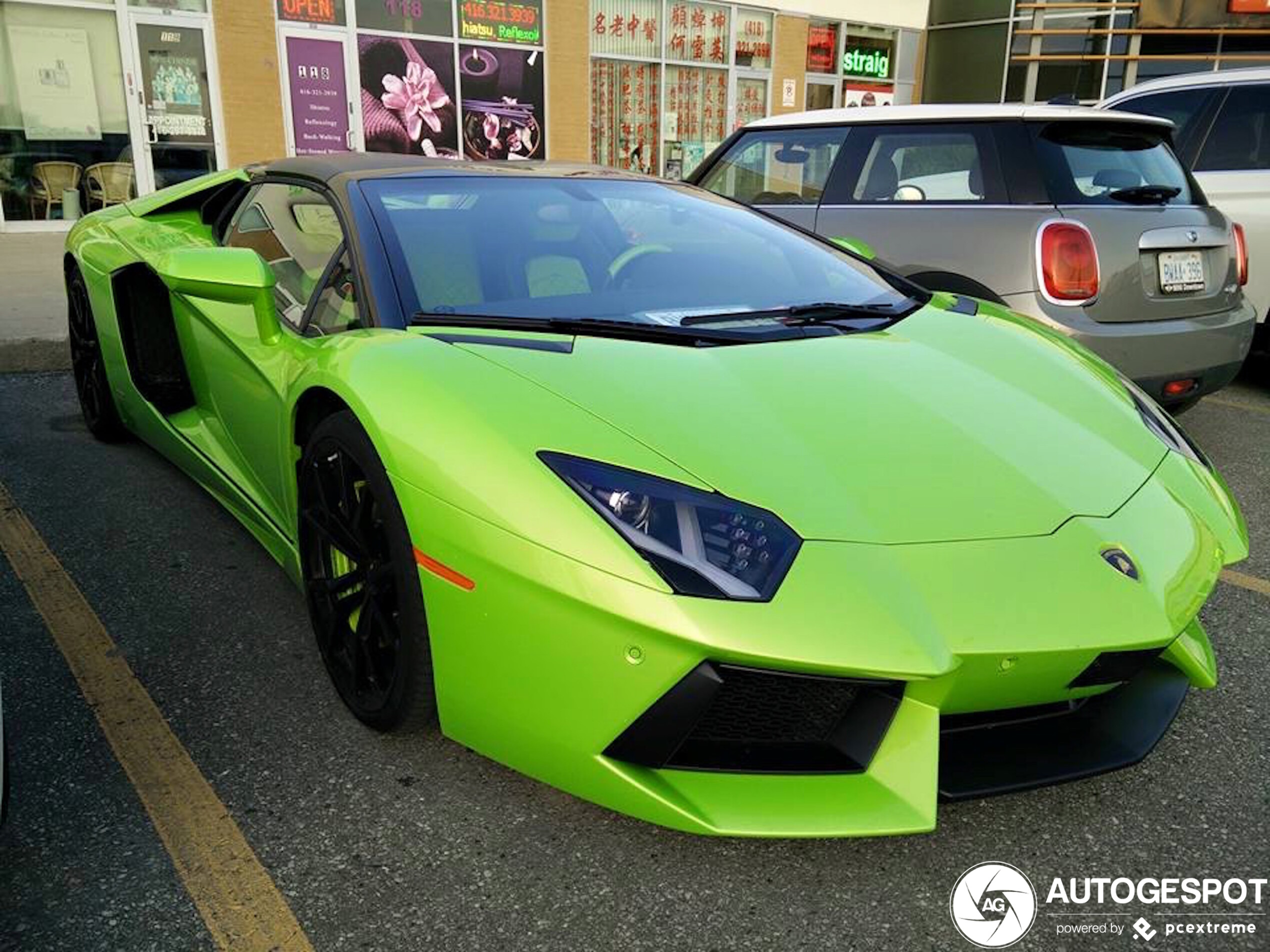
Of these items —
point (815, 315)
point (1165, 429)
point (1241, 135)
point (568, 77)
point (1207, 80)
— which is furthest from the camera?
point (568, 77)

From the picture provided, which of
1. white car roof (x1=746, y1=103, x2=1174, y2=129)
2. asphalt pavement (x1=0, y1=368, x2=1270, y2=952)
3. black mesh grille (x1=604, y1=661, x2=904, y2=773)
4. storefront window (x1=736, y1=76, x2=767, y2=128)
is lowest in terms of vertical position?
asphalt pavement (x1=0, y1=368, x2=1270, y2=952)

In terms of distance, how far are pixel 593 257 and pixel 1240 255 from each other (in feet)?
10.6

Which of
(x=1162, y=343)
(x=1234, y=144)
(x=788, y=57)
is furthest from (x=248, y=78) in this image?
(x=1162, y=343)

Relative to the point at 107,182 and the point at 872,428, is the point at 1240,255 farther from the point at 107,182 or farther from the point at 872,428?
the point at 107,182

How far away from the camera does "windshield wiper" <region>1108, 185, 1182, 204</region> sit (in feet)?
13.7

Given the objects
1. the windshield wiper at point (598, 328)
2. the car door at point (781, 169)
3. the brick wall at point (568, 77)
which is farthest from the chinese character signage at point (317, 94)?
the windshield wiper at point (598, 328)

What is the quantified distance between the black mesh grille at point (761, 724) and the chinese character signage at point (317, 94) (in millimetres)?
11206

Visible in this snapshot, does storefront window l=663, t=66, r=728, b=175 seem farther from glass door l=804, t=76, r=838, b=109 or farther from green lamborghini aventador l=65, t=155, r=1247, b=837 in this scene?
green lamborghini aventador l=65, t=155, r=1247, b=837

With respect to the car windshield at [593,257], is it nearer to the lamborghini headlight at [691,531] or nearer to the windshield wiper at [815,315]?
the windshield wiper at [815,315]

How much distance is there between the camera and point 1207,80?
571 centimetres

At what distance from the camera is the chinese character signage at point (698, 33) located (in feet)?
47.9

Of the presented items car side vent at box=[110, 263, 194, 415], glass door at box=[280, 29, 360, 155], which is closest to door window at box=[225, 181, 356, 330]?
car side vent at box=[110, 263, 194, 415]

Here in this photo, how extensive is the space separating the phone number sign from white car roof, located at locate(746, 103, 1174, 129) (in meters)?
8.68

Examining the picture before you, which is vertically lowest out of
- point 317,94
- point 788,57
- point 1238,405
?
point 1238,405
